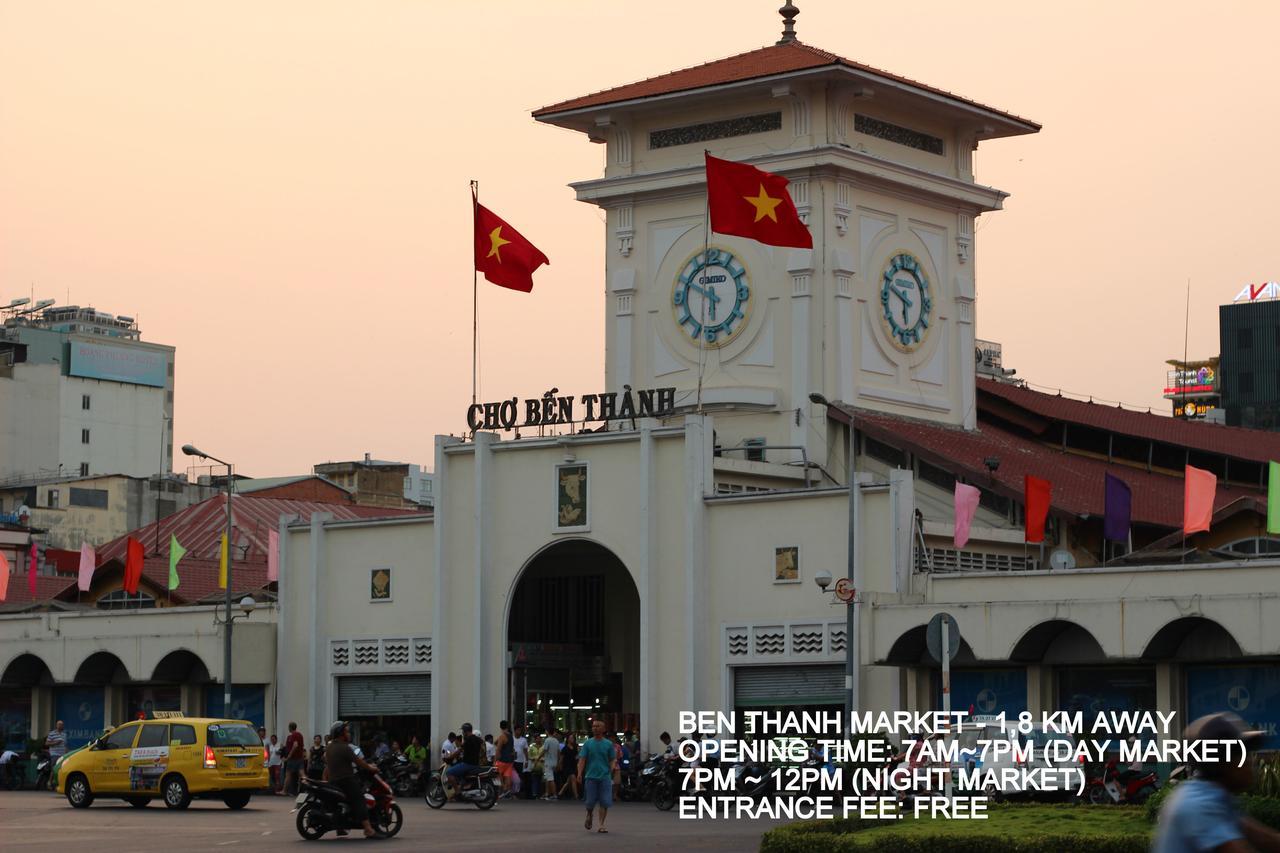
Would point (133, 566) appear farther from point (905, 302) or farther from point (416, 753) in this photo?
point (905, 302)

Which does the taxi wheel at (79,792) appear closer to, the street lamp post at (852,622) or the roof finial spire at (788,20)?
the street lamp post at (852,622)

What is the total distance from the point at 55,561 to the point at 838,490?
47.8 metres

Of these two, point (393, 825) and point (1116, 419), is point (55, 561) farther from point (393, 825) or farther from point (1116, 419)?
point (393, 825)

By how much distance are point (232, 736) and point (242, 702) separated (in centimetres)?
1645

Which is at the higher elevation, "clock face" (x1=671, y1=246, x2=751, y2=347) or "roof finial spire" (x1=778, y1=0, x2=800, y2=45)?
"roof finial spire" (x1=778, y1=0, x2=800, y2=45)

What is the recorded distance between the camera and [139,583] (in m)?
65.1

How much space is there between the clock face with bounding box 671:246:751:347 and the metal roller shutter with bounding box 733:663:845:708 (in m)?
10.9

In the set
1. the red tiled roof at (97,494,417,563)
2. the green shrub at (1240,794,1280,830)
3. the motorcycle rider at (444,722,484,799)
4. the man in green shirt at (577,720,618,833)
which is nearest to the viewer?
the green shrub at (1240,794,1280,830)

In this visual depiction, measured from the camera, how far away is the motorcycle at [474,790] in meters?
37.8

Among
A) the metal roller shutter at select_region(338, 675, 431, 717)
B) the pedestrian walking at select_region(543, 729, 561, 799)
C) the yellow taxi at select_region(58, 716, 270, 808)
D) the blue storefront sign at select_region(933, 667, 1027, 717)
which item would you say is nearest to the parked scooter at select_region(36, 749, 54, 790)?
the metal roller shutter at select_region(338, 675, 431, 717)

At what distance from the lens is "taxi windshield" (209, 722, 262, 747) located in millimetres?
37344

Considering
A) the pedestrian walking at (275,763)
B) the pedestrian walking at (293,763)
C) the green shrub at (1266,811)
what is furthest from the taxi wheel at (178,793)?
the green shrub at (1266,811)

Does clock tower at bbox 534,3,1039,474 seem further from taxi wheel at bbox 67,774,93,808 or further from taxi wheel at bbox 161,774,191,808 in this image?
taxi wheel at bbox 67,774,93,808

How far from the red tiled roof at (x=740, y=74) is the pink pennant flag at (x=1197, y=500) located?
13.2 metres
